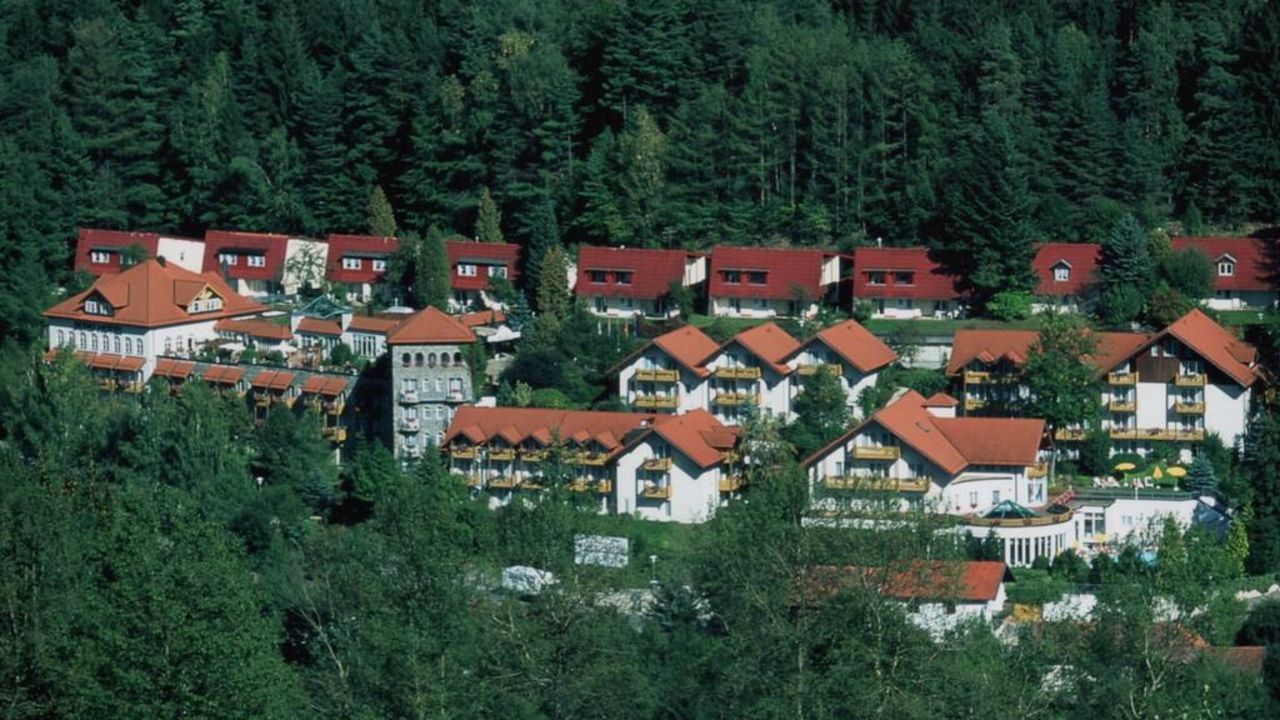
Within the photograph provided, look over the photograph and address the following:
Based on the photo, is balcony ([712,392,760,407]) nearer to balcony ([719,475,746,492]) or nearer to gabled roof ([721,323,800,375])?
gabled roof ([721,323,800,375])

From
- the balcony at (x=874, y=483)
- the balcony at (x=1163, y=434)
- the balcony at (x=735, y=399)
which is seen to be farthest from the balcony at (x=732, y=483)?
the balcony at (x=1163, y=434)

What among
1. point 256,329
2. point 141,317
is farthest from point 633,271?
point 141,317

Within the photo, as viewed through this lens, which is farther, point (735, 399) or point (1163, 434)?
point (735, 399)

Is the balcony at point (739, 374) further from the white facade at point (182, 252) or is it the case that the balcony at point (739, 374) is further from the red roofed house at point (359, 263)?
the white facade at point (182, 252)

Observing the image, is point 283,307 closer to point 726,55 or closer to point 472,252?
point 472,252

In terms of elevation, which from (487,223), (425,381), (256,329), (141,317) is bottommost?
(425,381)

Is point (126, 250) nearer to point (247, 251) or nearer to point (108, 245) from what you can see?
point (108, 245)

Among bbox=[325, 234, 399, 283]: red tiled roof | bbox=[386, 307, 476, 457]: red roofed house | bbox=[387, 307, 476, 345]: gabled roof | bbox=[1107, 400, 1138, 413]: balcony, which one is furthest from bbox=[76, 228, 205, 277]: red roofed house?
bbox=[1107, 400, 1138, 413]: balcony
